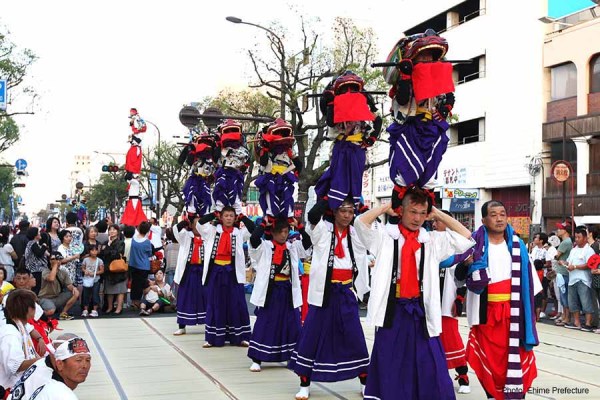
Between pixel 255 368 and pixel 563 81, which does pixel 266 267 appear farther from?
pixel 563 81

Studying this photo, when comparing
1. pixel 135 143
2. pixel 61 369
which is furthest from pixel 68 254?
pixel 61 369

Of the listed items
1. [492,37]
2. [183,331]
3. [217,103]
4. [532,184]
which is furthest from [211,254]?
[217,103]

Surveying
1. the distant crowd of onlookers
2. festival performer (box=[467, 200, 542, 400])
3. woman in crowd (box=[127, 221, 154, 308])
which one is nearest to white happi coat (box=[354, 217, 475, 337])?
festival performer (box=[467, 200, 542, 400])

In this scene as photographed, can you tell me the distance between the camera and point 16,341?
5.29m

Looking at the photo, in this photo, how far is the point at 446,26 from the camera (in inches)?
1314

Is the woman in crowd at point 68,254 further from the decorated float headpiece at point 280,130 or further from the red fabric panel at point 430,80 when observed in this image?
the red fabric panel at point 430,80

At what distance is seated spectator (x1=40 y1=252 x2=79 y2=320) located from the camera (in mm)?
11688

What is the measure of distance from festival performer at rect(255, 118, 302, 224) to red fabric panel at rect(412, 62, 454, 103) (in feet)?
10.1

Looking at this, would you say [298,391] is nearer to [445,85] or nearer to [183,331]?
[445,85]

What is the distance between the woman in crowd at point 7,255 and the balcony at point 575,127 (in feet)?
64.0

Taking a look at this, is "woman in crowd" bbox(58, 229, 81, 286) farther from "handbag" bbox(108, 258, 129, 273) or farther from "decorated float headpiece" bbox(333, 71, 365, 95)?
"decorated float headpiece" bbox(333, 71, 365, 95)

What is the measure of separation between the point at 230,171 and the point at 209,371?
10.1ft

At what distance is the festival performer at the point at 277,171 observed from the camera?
8445 millimetres

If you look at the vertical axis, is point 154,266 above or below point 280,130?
below
